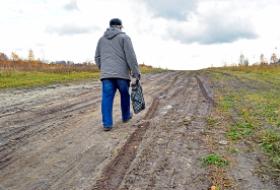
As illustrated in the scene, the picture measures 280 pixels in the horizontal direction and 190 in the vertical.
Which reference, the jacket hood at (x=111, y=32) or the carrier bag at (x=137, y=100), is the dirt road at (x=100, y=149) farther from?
the jacket hood at (x=111, y=32)

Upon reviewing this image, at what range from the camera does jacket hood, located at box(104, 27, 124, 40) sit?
335 inches

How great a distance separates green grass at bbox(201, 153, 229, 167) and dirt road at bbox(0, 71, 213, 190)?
0.37 feet

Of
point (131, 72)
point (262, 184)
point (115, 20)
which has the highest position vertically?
point (115, 20)

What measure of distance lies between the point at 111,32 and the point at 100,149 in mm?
2601

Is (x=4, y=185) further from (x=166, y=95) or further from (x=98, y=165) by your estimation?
(x=166, y=95)

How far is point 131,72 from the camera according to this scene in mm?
8836

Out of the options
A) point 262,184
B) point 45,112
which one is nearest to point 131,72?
point 45,112

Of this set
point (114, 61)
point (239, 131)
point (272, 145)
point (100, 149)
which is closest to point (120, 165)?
point (100, 149)

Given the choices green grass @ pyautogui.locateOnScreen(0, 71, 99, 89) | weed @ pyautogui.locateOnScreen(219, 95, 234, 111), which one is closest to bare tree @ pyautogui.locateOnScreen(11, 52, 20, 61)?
green grass @ pyautogui.locateOnScreen(0, 71, 99, 89)

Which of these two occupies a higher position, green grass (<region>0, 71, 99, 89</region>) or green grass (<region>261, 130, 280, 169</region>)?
green grass (<region>0, 71, 99, 89</region>)

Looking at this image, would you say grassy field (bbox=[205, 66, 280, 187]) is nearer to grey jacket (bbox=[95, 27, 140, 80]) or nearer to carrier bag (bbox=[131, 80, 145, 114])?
carrier bag (bbox=[131, 80, 145, 114])

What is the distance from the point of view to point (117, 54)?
859cm

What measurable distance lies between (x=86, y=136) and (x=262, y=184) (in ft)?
11.1

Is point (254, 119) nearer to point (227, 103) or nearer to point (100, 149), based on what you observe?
point (227, 103)
